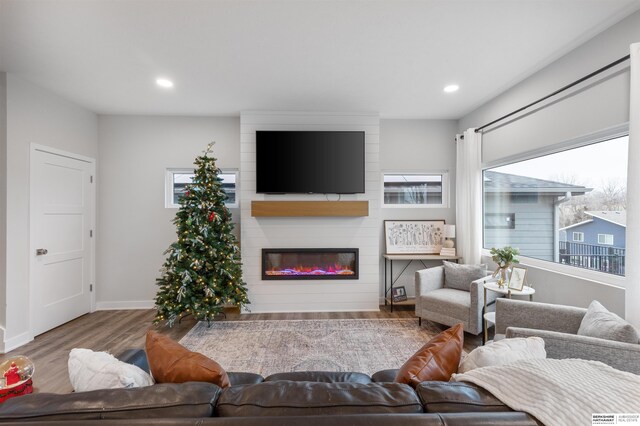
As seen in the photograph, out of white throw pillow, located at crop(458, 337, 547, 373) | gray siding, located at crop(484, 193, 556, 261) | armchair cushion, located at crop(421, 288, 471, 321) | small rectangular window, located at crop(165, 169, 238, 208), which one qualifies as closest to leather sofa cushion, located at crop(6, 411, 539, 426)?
white throw pillow, located at crop(458, 337, 547, 373)

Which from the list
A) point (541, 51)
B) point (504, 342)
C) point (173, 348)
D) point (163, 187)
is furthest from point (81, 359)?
point (541, 51)

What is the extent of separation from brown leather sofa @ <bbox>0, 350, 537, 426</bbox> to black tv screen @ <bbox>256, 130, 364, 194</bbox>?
10.1 feet

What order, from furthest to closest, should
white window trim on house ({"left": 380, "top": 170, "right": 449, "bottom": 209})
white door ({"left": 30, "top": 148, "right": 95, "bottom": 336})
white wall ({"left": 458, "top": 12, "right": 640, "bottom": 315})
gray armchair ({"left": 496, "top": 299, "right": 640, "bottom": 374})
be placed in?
1. white window trim on house ({"left": 380, "top": 170, "right": 449, "bottom": 209})
2. white door ({"left": 30, "top": 148, "right": 95, "bottom": 336})
3. white wall ({"left": 458, "top": 12, "right": 640, "bottom": 315})
4. gray armchair ({"left": 496, "top": 299, "right": 640, "bottom": 374})

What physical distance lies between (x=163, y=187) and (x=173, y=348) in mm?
3543

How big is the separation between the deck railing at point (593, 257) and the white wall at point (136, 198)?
14.0 feet

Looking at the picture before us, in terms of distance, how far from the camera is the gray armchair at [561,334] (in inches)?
58.7

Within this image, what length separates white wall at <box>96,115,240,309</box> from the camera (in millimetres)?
4168

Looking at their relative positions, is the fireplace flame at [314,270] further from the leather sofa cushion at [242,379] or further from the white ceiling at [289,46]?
the leather sofa cushion at [242,379]

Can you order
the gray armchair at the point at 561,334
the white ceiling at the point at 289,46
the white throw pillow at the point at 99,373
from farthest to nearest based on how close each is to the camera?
Answer: the white ceiling at the point at 289,46, the gray armchair at the point at 561,334, the white throw pillow at the point at 99,373

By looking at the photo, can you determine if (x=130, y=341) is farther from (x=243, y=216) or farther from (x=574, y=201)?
(x=574, y=201)

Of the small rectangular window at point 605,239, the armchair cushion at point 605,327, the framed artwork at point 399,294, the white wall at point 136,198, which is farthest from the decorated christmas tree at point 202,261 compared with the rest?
the small rectangular window at point 605,239

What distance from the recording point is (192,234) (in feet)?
11.3

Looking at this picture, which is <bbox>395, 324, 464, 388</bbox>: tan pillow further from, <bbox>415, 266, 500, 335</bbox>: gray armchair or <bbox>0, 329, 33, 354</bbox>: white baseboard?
<bbox>0, 329, 33, 354</bbox>: white baseboard

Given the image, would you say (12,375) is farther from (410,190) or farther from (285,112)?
(410,190)
